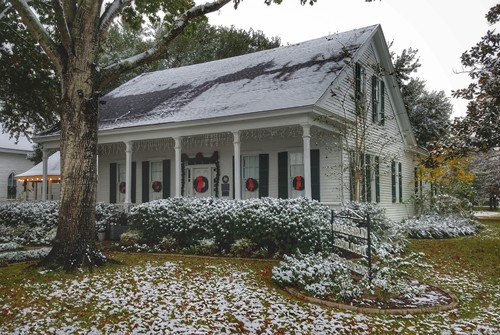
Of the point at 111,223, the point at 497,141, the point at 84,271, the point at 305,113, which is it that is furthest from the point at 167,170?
the point at 497,141

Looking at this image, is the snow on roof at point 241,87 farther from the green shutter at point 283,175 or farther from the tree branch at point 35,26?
the tree branch at point 35,26

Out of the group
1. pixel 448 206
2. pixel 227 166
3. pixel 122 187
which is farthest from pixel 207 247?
pixel 448 206

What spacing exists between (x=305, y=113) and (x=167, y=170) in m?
7.08

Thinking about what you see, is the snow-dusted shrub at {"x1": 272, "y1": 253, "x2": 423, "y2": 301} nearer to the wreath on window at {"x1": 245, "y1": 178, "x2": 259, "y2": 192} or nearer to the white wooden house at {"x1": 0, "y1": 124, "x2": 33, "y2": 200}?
the wreath on window at {"x1": 245, "y1": 178, "x2": 259, "y2": 192}

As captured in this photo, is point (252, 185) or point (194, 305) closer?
point (194, 305)

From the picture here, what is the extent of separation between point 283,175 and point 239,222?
4.07 meters

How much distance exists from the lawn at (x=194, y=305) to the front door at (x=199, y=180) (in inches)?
275

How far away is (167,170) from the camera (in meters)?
16.3

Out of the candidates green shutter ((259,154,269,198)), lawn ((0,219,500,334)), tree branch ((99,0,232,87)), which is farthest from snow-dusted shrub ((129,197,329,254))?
tree branch ((99,0,232,87))

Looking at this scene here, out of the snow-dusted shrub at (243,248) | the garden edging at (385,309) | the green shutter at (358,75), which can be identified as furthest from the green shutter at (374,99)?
the garden edging at (385,309)

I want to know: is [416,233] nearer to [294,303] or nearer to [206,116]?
[206,116]

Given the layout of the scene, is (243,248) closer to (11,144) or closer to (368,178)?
(368,178)

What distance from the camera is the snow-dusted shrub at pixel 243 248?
9812mm

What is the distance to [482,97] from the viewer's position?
1045cm
